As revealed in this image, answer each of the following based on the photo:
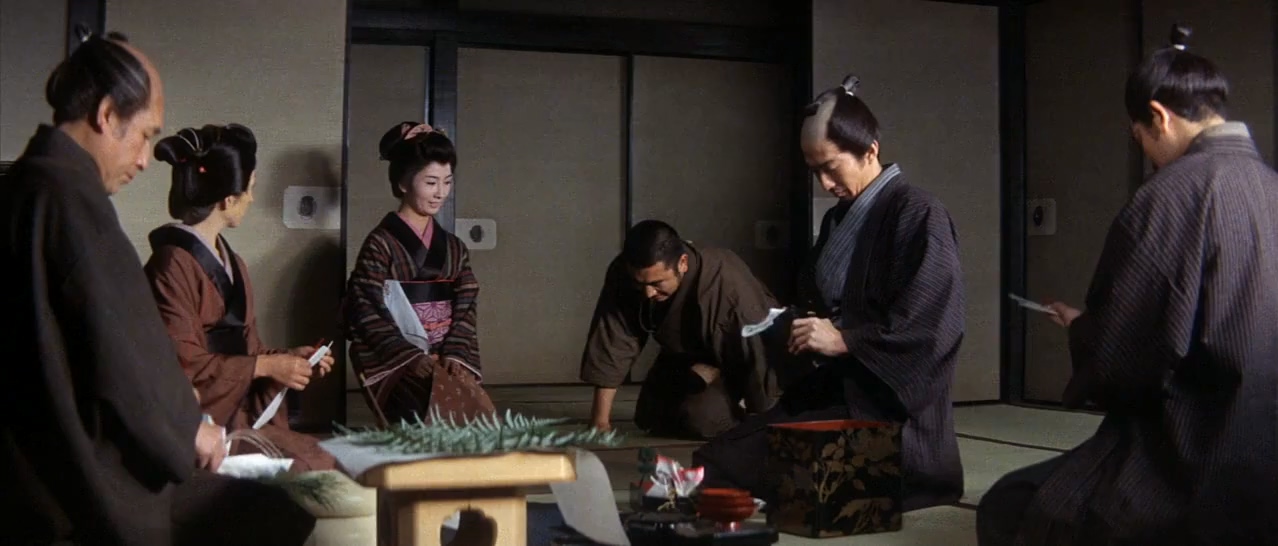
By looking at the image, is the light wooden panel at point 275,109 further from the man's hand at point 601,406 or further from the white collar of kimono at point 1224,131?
the white collar of kimono at point 1224,131

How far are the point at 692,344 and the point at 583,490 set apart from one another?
3.05 metres

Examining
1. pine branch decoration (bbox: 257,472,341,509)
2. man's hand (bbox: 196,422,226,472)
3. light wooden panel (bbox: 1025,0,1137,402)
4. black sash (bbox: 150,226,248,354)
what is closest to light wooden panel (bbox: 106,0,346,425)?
black sash (bbox: 150,226,248,354)

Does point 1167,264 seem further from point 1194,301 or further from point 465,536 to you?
point 465,536

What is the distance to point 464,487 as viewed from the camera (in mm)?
1966

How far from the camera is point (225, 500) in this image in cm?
224

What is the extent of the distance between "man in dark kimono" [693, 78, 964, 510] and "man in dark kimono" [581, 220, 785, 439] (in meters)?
1.41

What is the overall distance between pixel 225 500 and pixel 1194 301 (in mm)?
1874

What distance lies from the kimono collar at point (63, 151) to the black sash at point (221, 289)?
1.55 metres

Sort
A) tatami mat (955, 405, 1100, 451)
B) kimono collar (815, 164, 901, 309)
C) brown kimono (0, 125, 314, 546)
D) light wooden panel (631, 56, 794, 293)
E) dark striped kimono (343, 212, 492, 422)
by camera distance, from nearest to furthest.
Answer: brown kimono (0, 125, 314, 546), kimono collar (815, 164, 901, 309), dark striped kimono (343, 212, 492, 422), tatami mat (955, 405, 1100, 451), light wooden panel (631, 56, 794, 293)

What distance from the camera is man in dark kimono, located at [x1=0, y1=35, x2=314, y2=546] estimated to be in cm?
187

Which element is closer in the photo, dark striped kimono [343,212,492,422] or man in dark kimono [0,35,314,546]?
man in dark kimono [0,35,314,546]

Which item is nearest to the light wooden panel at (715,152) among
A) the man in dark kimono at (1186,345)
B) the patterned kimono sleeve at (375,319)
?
the patterned kimono sleeve at (375,319)

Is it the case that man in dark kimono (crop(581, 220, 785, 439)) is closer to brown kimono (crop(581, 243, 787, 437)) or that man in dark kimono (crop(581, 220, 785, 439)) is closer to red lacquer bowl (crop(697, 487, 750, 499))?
brown kimono (crop(581, 243, 787, 437))

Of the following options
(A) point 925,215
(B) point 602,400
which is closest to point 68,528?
(A) point 925,215
